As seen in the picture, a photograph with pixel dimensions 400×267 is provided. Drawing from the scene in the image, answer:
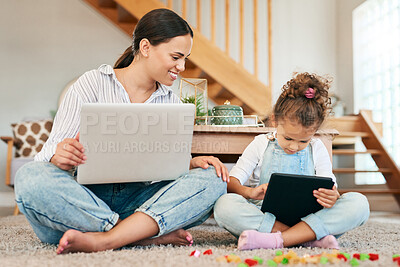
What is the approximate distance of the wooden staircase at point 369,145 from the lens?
3.48 meters

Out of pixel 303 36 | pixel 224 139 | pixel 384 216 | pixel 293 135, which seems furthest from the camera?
pixel 303 36

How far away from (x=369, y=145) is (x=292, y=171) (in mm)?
2490

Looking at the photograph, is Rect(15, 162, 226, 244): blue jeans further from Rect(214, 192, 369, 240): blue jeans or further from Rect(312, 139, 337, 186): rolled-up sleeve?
Rect(312, 139, 337, 186): rolled-up sleeve

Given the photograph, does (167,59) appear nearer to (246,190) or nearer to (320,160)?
(246,190)

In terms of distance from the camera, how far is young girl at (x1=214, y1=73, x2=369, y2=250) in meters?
1.22

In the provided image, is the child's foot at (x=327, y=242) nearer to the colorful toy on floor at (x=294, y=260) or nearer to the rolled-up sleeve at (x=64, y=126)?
the colorful toy on floor at (x=294, y=260)

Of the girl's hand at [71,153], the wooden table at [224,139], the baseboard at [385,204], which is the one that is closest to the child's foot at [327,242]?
the wooden table at [224,139]

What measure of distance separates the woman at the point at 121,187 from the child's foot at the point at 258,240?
0.17 m

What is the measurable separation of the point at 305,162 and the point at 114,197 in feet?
2.14

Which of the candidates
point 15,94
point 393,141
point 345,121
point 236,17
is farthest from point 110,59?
point 393,141

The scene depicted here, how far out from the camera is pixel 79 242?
1.06m

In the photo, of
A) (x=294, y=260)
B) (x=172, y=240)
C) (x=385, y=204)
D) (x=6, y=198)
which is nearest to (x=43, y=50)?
(x=6, y=198)

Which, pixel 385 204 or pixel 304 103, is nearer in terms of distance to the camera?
pixel 304 103

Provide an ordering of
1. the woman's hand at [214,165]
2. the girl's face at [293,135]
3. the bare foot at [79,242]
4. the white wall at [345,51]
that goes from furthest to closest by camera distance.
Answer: the white wall at [345,51]
the girl's face at [293,135]
the woman's hand at [214,165]
the bare foot at [79,242]
